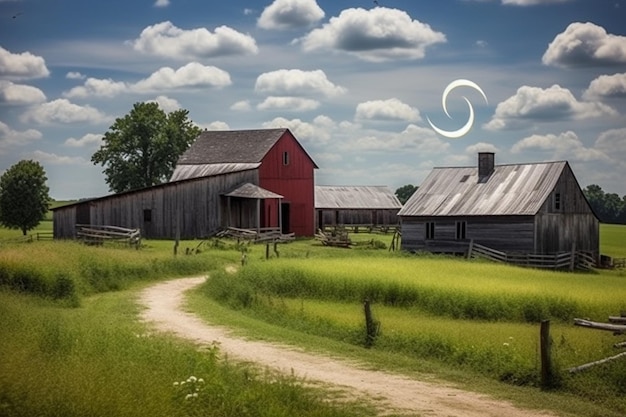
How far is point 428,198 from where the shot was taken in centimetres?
5919

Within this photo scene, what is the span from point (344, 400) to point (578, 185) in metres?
44.4

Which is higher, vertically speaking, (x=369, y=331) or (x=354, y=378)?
(x=369, y=331)

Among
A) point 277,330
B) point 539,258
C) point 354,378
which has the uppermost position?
point 539,258

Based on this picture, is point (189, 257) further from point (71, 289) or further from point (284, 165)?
point (284, 165)

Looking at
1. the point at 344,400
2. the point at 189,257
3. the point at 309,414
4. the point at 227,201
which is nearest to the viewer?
the point at 309,414

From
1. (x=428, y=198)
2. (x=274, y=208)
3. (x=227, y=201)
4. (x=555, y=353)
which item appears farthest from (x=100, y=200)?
(x=555, y=353)

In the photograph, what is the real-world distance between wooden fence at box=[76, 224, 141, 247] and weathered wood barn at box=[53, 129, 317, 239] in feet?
2.40

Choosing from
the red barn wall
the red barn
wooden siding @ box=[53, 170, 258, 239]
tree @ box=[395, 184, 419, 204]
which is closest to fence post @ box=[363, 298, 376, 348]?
wooden siding @ box=[53, 170, 258, 239]

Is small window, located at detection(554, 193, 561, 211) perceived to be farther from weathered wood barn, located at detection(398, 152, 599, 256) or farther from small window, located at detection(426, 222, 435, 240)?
small window, located at detection(426, 222, 435, 240)

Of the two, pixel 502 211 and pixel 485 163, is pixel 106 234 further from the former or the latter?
pixel 485 163

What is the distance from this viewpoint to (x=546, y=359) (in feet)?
60.4

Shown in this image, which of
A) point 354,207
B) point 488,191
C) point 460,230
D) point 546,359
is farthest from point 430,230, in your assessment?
point 546,359

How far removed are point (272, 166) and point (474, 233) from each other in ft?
64.4

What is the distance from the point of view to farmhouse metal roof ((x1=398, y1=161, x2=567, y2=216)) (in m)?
53.8
